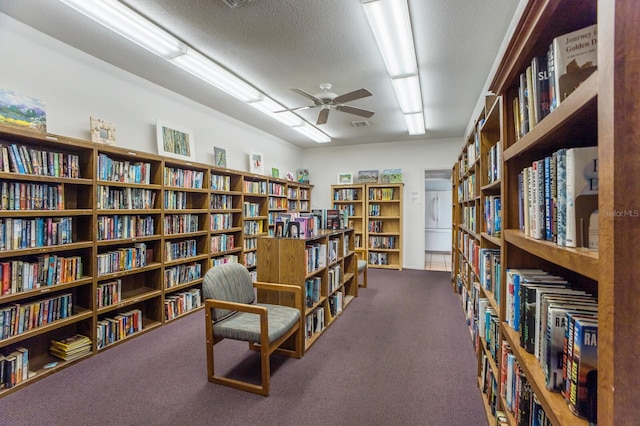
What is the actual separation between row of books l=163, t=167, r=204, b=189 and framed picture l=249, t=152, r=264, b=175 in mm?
1293

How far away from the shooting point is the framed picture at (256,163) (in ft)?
17.1

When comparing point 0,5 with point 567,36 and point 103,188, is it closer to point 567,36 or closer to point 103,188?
point 103,188

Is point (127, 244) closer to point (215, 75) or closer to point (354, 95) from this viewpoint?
point (215, 75)

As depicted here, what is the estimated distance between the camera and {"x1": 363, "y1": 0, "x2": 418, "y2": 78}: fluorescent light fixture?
2.04m

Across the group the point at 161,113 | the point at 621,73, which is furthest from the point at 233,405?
the point at 161,113

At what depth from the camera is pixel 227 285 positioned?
7.89 ft

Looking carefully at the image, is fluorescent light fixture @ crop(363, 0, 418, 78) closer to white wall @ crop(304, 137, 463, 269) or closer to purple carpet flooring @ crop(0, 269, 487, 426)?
purple carpet flooring @ crop(0, 269, 487, 426)

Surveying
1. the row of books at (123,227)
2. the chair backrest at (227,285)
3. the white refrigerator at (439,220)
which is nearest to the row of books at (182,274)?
the row of books at (123,227)

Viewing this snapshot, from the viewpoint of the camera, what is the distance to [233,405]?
197cm

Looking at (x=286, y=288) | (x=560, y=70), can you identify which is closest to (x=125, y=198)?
(x=286, y=288)

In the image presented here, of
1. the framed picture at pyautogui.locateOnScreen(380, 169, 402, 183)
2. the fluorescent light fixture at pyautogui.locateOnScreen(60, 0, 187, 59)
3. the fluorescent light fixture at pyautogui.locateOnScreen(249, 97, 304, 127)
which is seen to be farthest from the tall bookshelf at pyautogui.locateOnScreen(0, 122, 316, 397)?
the framed picture at pyautogui.locateOnScreen(380, 169, 402, 183)

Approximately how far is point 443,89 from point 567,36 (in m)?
3.12

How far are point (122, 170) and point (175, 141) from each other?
885 millimetres

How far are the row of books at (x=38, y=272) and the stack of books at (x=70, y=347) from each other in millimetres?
525
